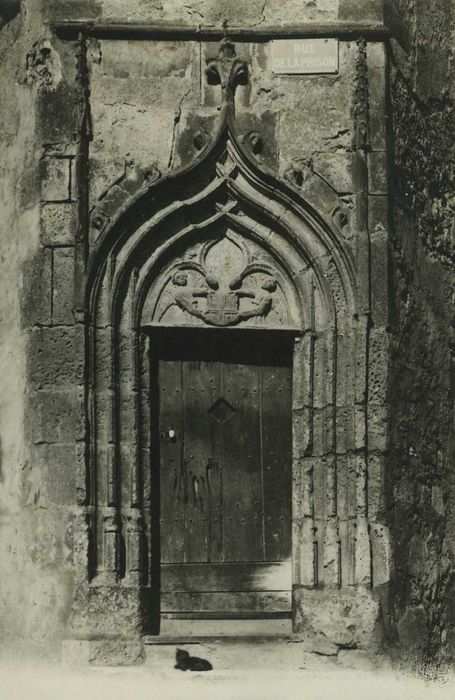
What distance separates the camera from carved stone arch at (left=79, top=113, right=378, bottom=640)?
9805 mm

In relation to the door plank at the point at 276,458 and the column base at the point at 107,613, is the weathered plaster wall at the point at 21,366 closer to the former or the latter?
the column base at the point at 107,613

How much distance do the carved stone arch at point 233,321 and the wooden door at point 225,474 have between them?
17 centimetres

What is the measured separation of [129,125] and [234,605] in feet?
9.57

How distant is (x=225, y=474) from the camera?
10.1 meters

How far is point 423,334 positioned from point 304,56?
1.85m

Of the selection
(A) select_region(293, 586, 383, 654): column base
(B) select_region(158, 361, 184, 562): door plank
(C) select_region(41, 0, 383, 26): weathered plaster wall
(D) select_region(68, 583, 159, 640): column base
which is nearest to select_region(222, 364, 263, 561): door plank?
(B) select_region(158, 361, 184, 562): door plank

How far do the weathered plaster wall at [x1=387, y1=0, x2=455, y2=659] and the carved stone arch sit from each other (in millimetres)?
297

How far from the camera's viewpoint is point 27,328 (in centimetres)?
1002

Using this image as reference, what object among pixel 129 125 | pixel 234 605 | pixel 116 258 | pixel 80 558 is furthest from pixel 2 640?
pixel 129 125

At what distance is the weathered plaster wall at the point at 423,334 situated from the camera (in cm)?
1002

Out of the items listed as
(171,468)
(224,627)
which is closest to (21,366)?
(171,468)

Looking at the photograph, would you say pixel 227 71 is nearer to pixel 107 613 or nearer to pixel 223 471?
pixel 223 471

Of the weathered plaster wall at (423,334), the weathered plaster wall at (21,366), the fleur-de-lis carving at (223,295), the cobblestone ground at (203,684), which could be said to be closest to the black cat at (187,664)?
the cobblestone ground at (203,684)

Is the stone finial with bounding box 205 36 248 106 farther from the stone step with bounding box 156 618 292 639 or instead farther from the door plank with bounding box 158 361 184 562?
the stone step with bounding box 156 618 292 639
